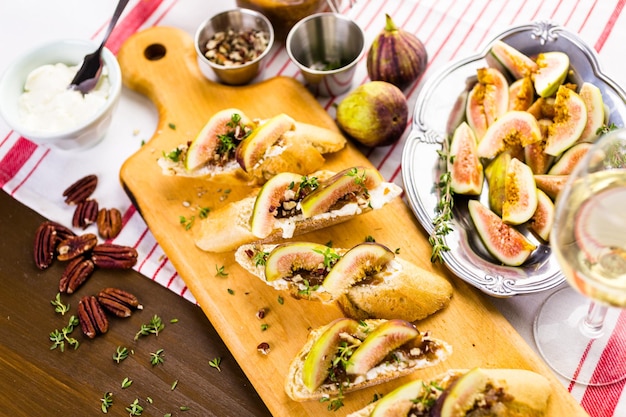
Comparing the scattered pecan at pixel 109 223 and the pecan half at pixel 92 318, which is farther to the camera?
the scattered pecan at pixel 109 223

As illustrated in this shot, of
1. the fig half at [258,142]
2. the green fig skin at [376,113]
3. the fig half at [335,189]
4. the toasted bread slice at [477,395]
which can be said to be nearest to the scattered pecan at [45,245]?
the fig half at [258,142]

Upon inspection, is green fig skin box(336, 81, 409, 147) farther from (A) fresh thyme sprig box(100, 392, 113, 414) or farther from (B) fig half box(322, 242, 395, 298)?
(A) fresh thyme sprig box(100, 392, 113, 414)

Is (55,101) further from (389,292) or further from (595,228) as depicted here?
(595,228)

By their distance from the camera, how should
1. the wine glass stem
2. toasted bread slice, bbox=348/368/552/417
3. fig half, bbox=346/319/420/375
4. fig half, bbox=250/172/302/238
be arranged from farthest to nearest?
fig half, bbox=250/172/302/238
the wine glass stem
fig half, bbox=346/319/420/375
toasted bread slice, bbox=348/368/552/417

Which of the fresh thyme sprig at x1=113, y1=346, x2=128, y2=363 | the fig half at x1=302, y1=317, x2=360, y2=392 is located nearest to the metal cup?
the fig half at x1=302, y1=317, x2=360, y2=392

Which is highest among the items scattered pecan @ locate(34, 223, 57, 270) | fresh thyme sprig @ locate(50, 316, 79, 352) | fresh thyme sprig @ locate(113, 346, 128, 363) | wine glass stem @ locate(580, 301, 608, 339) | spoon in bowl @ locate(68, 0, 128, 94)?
wine glass stem @ locate(580, 301, 608, 339)

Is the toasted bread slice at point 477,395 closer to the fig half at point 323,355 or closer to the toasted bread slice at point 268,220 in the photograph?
the fig half at point 323,355

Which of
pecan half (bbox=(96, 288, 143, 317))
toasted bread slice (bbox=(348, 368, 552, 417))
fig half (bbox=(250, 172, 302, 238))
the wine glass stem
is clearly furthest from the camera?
pecan half (bbox=(96, 288, 143, 317))
